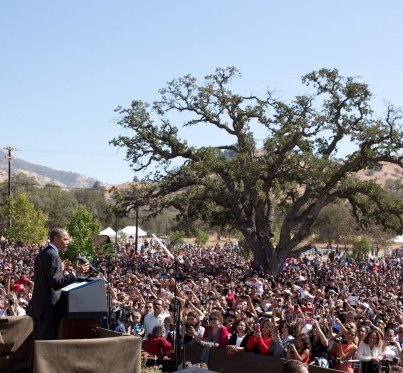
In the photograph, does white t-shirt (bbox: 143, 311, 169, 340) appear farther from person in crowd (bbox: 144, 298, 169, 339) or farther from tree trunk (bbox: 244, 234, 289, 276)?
tree trunk (bbox: 244, 234, 289, 276)

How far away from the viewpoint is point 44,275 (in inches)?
274

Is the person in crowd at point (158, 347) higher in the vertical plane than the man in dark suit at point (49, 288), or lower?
lower

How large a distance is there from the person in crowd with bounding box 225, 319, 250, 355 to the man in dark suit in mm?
4736

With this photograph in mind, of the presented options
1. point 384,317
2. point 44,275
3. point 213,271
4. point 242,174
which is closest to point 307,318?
point 384,317

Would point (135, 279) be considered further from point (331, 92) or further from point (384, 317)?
point (331, 92)

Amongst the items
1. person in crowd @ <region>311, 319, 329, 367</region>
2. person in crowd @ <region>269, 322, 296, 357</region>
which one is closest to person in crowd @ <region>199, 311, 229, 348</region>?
person in crowd @ <region>269, 322, 296, 357</region>

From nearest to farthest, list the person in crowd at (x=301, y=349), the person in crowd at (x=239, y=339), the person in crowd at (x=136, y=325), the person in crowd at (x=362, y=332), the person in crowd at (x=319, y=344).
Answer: the person in crowd at (x=301, y=349), the person in crowd at (x=319, y=344), the person in crowd at (x=239, y=339), the person in crowd at (x=362, y=332), the person in crowd at (x=136, y=325)

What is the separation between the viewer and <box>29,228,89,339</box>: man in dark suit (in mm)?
6754

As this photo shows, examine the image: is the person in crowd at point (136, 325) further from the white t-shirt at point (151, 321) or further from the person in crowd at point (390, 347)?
the person in crowd at point (390, 347)

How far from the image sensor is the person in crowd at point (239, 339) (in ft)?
37.0

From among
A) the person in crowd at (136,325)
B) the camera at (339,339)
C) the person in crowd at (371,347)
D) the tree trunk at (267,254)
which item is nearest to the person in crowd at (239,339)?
the camera at (339,339)

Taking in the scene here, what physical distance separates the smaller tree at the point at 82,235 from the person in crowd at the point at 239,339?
30.8 meters

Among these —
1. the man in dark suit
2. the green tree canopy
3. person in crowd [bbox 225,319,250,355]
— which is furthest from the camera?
the green tree canopy

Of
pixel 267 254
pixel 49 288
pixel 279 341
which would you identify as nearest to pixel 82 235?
pixel 267 254
